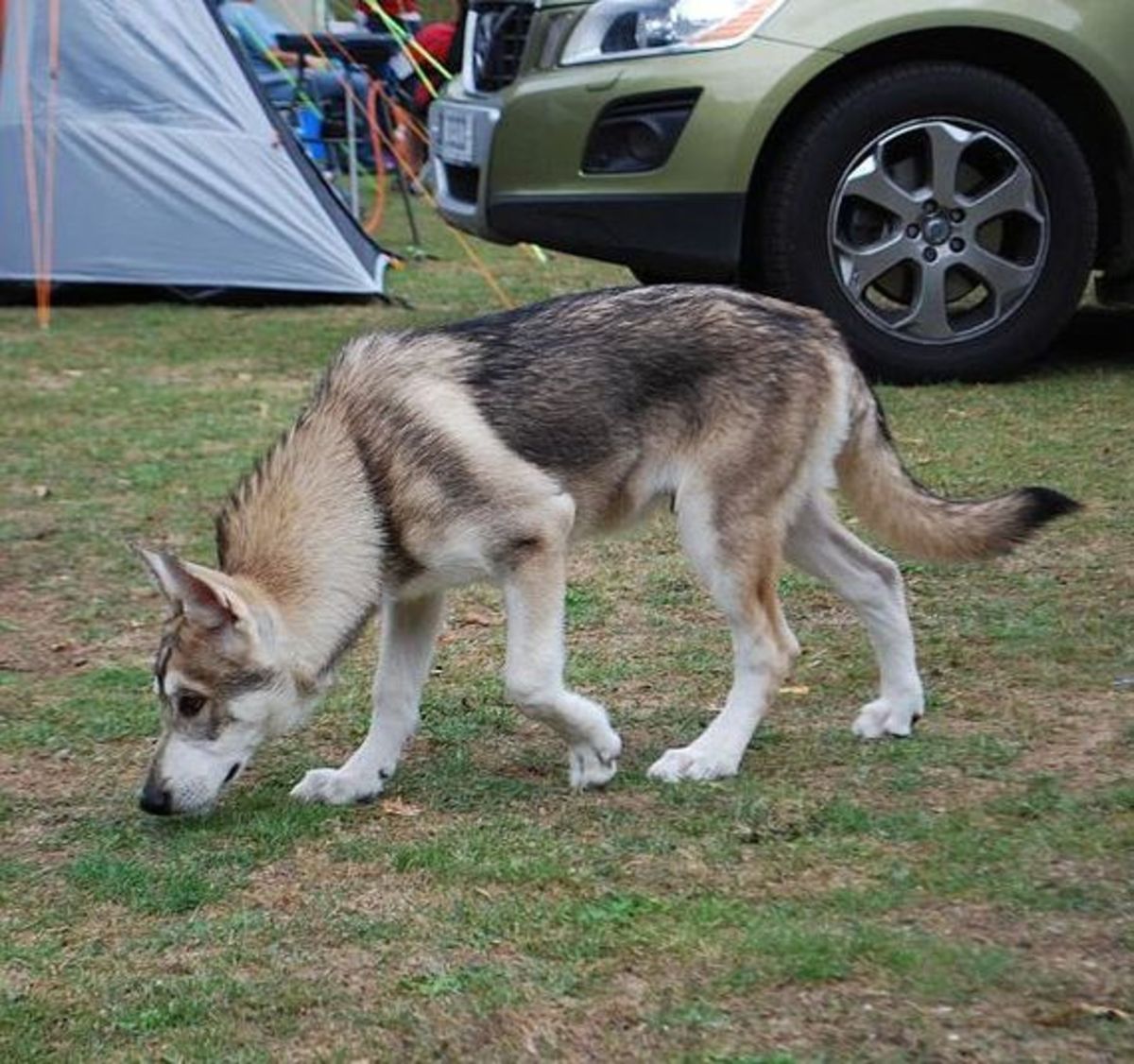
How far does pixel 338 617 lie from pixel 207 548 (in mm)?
2414

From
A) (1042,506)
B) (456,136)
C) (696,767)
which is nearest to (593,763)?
(696,767)

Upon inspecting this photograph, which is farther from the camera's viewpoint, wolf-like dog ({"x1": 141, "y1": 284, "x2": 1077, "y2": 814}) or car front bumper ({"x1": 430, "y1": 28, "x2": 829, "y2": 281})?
car front bumper ({"x1": 430, "y1": 28, "x2": 829, "y2": 281})

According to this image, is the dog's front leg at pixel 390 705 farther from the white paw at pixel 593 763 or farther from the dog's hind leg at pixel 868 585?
the dog's hind leg at pixel 868 585

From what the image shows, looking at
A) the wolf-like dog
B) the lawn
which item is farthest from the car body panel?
the wolf-like dog

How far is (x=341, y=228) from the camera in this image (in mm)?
12031

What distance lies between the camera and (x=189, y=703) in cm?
464

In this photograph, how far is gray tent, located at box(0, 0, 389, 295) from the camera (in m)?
11.7

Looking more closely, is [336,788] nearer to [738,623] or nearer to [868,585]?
[738,623]

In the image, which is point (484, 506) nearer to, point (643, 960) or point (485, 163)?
point (643, 960)

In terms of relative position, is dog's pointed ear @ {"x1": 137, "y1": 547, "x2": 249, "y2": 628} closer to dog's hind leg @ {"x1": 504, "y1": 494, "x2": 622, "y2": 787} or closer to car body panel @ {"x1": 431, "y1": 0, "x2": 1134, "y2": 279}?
dog's hind leg @ {"x1": 504, "y1": 494, "x2": 622, "y2": 787}

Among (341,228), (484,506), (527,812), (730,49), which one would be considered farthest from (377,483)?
(341,228)

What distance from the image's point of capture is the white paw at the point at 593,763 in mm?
4871

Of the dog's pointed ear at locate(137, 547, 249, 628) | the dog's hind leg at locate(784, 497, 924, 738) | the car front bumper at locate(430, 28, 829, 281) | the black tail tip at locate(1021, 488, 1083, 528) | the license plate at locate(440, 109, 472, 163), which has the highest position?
the black tail tip at locate(1021, 488, 1083, 528)

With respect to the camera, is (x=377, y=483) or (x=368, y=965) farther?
(x=377, y=483)
